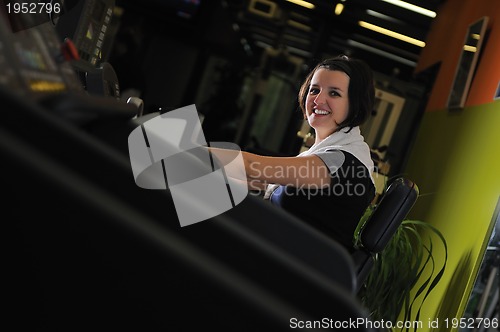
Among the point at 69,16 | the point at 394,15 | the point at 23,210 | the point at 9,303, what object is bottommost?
the point at 9,303

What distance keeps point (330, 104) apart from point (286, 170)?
41cm

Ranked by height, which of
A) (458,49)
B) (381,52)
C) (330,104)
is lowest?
(330,104)

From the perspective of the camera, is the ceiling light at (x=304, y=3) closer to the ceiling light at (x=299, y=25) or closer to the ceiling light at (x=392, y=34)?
the ceiling light at (x=392, y=34)

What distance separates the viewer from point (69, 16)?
9.05 feet

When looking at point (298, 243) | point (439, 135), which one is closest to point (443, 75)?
point (439, 135)

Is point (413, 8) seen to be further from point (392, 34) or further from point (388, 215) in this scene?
point (388, 215)

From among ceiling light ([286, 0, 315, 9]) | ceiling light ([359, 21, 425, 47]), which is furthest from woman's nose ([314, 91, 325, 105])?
ceiling light ([286, 0, 315, 9])

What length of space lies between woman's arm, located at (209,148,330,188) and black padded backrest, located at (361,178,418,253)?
14.1 inches

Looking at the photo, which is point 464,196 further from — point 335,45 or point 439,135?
point 335,45

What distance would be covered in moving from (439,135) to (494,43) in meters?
→ 1.12

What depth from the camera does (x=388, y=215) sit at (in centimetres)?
247

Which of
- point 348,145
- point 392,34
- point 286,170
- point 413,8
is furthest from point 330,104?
point 392,34

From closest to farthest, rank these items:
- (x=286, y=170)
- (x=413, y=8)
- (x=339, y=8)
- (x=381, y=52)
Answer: (x=286, y=170)
(x=413, y=8)
(x=339, y=8)
(x=381, y=52)

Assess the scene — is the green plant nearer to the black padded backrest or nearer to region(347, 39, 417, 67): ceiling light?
the black padded backrest
